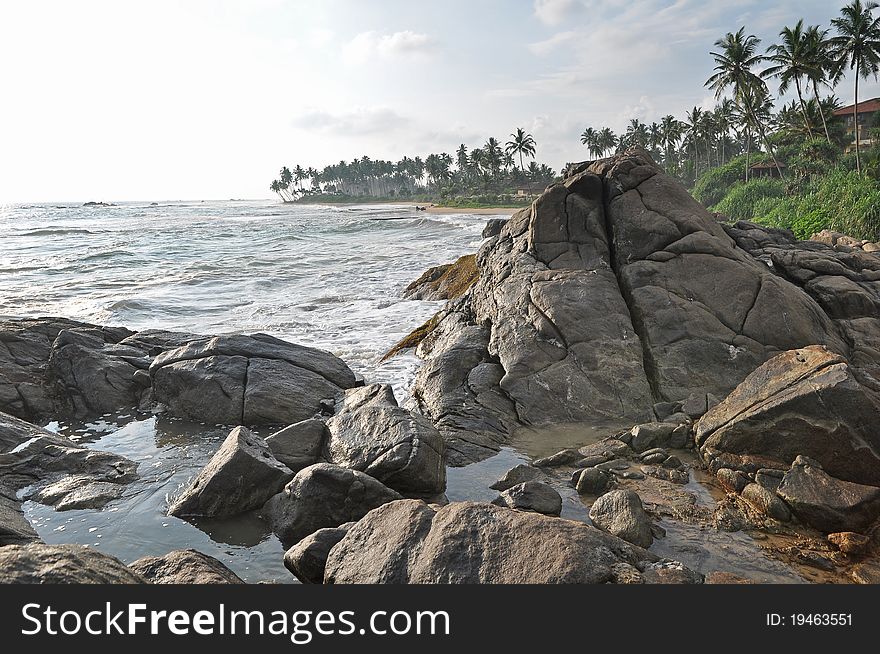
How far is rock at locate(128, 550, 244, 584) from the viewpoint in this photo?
488 centimetres

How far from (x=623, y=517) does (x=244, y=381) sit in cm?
699

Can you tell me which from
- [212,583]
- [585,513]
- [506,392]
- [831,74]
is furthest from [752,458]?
[831,74]

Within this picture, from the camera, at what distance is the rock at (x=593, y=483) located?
24.1ft

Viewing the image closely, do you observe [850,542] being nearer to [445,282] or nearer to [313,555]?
[313,555]

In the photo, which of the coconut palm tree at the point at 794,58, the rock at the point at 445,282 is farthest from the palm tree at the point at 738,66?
the rock at the point at 445,282

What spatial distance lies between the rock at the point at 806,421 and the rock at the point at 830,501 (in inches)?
18.6

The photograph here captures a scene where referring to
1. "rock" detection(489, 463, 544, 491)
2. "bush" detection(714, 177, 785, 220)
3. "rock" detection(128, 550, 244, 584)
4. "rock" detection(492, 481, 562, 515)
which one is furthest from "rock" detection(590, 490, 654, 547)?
Result: "bush" detection(714, 177, 785, 220)

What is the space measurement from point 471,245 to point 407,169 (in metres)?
138

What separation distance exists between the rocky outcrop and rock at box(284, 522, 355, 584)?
10.2 feet

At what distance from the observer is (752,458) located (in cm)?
763

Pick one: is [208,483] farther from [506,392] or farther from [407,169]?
[407,169]

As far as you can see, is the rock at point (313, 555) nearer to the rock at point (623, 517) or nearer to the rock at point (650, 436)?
the rock at point (623, 517)

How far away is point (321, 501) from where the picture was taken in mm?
6598

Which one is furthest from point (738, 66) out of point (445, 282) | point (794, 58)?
point (445, 282)
